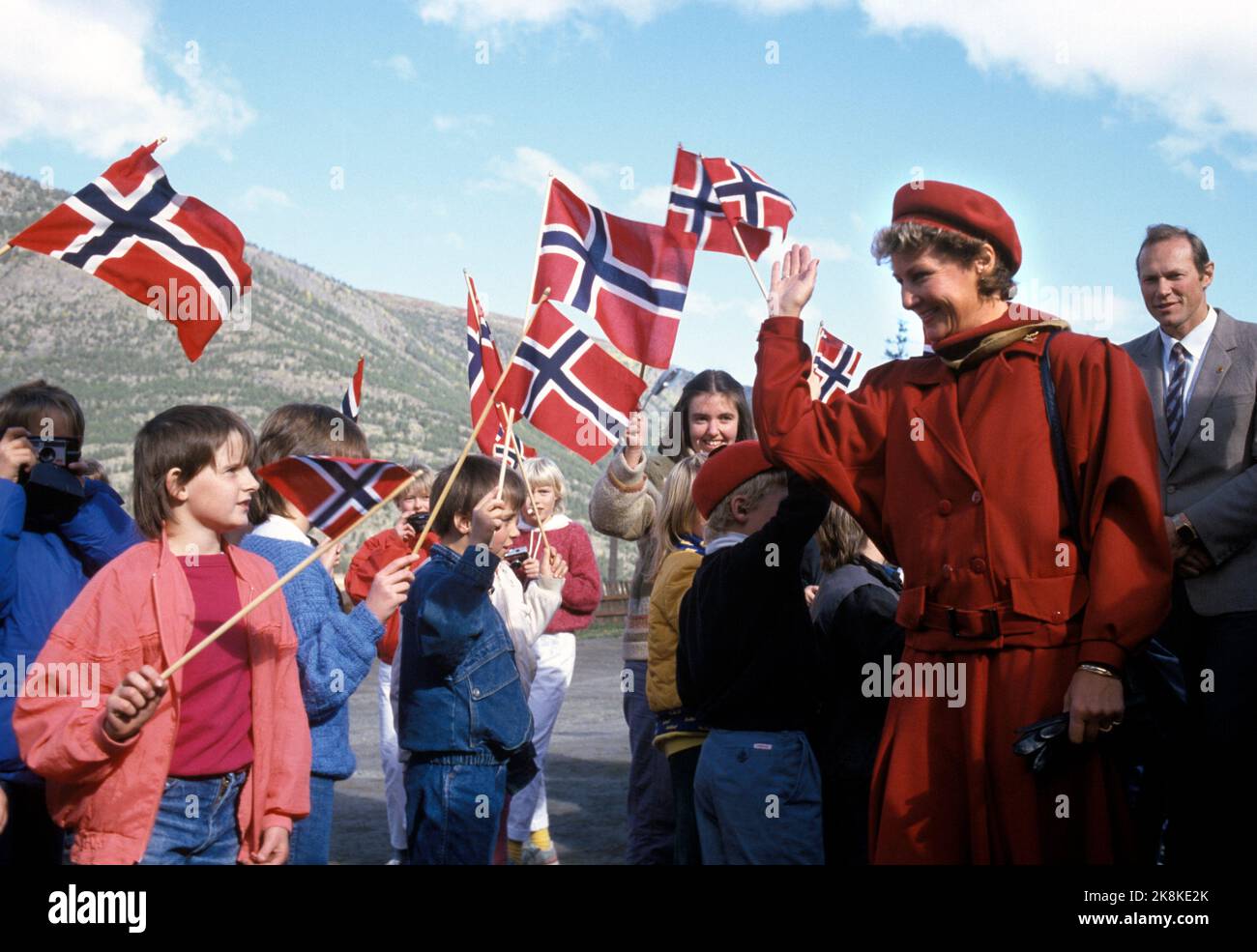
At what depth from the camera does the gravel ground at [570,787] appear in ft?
23.1

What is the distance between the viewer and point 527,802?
21.9ft

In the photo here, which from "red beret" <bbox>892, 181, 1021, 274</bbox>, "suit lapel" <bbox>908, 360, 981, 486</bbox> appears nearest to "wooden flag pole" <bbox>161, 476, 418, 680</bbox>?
"suit lapel" <bbox>908, 360, 981, 486</bbox>

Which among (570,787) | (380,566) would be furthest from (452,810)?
(570,787)

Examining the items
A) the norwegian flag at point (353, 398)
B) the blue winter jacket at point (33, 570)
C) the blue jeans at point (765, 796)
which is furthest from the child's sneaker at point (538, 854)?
the blue jeans at point (765, 796)

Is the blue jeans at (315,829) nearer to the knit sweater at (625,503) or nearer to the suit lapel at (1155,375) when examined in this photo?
the knit sweater at (625,503)

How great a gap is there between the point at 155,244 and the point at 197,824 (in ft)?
8.84

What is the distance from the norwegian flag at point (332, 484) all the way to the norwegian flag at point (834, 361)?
524 cm

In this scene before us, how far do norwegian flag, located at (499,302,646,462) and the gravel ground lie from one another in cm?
235

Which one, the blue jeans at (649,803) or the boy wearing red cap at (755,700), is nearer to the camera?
the boy wearing red cap at (755,700)

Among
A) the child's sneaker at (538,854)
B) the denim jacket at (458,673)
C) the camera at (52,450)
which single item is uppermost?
the camera at (52,450)

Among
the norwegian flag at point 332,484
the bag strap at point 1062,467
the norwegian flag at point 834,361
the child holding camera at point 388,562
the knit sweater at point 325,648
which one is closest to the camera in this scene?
the bag strap at point 1062,467

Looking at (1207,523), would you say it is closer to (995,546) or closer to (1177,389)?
(1177,389)
